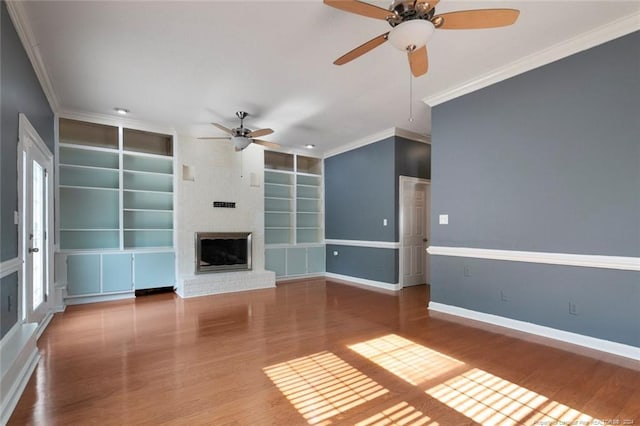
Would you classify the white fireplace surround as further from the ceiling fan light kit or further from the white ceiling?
the ceiling fan light kit

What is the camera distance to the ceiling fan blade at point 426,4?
1953 mm

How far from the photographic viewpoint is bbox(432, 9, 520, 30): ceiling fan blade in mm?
1964

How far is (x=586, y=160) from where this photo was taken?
295 centimetres

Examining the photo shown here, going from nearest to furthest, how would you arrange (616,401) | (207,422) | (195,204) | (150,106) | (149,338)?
(207,422), (616,401), (149,338), (150,106), (195,204)

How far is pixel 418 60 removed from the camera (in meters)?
2.50

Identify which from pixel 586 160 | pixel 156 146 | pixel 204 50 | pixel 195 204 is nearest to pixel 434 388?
pixel 586 160

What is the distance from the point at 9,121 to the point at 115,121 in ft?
9.75

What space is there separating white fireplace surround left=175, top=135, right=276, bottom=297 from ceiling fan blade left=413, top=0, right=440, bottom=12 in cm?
480

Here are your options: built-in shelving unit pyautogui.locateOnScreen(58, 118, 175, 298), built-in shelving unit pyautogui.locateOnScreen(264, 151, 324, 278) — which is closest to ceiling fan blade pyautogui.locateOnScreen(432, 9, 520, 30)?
built-in shelving unit pyautogui.locateOnScreen(264, 151, 324, 278)

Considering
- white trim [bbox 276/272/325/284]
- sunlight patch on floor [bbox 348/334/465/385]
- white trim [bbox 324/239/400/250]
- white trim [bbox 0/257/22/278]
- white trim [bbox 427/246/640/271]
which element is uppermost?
white trim [bbox 0/257/22/278]

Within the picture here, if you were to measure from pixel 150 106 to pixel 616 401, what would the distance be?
19.6 feet

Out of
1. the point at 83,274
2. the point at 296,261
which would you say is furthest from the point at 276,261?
the point at 83,274

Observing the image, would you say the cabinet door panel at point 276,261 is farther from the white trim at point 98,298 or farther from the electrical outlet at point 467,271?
the electrical outlet at point 467,271

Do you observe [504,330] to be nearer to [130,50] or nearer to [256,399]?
[256,399]
